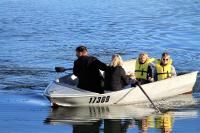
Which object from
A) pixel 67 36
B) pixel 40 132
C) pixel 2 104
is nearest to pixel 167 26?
pixel 67 36

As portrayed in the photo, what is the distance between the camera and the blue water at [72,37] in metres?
18.8

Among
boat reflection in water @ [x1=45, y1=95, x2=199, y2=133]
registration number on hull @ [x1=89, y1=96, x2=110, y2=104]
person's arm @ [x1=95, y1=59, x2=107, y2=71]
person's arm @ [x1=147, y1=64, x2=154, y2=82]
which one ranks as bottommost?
boat reflection in water @ [x1=45, y1=95, x2=199, y2=133]

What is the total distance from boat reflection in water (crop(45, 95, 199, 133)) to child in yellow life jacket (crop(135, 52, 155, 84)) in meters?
0.82

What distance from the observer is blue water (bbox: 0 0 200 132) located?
18750mm

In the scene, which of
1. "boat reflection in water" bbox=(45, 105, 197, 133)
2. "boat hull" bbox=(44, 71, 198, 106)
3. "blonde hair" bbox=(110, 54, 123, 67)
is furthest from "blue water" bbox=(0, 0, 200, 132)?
"blonde hair" bbox=(110, 54, 123, 67)

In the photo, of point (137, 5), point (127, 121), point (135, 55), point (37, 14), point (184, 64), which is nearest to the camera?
point (127, 121)

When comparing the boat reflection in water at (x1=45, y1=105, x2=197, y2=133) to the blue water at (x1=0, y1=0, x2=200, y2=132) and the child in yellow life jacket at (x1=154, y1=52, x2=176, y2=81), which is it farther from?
the child in yellow life jacket at (x1=154, y1=52, x2=176, y2=81)

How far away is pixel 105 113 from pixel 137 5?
31.9m

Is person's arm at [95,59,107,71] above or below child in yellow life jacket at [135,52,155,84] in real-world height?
above

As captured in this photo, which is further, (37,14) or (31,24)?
(37,14)

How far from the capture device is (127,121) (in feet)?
49.9

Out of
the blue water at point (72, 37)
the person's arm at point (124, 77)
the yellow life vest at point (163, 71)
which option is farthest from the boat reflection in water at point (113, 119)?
the yellow life vest at point (163, 71)

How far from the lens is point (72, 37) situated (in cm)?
3206

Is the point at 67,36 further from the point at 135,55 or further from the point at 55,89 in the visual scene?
the point at 55,89
